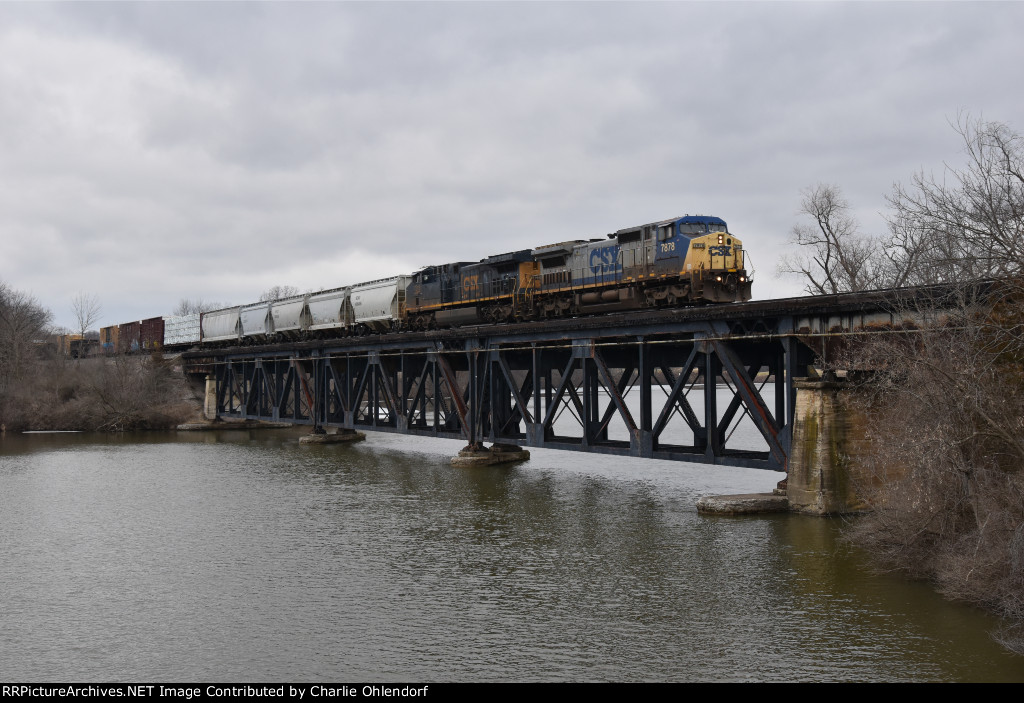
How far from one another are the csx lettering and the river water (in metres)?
8.18

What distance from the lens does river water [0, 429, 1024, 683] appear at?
13180 mm

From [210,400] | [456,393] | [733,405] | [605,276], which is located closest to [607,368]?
[605,276]

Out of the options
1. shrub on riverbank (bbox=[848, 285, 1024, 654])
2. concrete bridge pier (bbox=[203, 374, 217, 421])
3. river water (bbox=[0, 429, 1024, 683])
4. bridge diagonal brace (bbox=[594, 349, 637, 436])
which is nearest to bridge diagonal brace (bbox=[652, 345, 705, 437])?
bridge diagonal brace (bbox=[594, 349, 637, 436])

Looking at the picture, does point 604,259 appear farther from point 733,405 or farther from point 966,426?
point 966,426

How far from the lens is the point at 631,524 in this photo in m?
23.6

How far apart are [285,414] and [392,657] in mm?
44142

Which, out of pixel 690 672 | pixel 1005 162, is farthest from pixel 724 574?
pixel 1005 162

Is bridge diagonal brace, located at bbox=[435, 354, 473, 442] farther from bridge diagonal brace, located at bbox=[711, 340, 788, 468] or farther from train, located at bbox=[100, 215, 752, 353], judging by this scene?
bridge diagonal brace, located at bbox=[711, 340, 788, 468]

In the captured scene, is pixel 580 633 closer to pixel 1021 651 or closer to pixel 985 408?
pixel 1021 651

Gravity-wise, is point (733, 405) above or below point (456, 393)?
below

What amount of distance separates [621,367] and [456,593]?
17529 millimetres

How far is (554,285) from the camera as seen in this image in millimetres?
34094

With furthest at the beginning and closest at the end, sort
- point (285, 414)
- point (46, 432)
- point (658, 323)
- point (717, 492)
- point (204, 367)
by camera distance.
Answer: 1. point (204, 367)
2. point (46, 432)
3. point (285, 414)
4. point (717, 492)
5. point (658, 323)

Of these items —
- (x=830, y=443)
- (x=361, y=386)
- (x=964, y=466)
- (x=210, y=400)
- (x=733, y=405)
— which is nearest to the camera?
(x=964, y=466)
